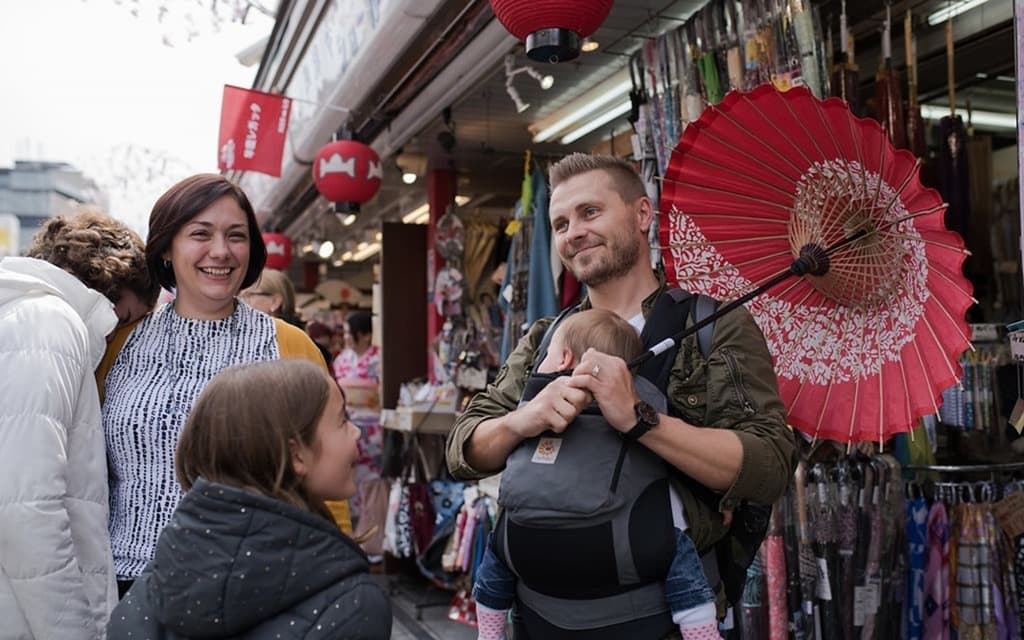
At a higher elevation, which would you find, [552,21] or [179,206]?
[552,21]

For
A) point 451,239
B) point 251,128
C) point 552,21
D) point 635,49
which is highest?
point 635,49

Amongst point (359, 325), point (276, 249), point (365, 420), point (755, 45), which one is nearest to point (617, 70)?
point (755, 45)

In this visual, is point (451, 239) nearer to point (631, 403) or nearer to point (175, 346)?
point (175, 346)

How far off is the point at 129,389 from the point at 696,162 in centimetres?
159

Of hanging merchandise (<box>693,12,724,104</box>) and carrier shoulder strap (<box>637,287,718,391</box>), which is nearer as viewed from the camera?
carrier shoulder strap (<box>637,287,718,391</box>)

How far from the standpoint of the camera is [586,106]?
251 inches

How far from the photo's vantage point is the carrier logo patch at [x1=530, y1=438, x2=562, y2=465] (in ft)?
5.83

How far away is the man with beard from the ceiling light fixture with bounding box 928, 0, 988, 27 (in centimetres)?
356

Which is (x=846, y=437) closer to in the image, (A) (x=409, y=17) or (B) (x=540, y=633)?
(B) (x=540, y=633)

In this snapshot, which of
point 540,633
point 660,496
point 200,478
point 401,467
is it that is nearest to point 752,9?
point 660,496

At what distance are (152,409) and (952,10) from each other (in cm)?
469

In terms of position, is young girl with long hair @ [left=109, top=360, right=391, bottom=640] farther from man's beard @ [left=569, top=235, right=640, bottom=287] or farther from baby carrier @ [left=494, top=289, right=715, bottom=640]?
man's beard @ [left=569, top=235, right=640, bottom=287]

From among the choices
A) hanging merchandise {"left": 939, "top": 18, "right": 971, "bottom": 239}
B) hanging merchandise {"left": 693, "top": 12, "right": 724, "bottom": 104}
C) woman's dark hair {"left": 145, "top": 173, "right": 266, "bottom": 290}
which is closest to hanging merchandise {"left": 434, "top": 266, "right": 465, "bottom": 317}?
hanging merchandise {"left": 939, "top": 18, "right": 971, "bottom": 239}

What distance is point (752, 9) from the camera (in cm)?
335
